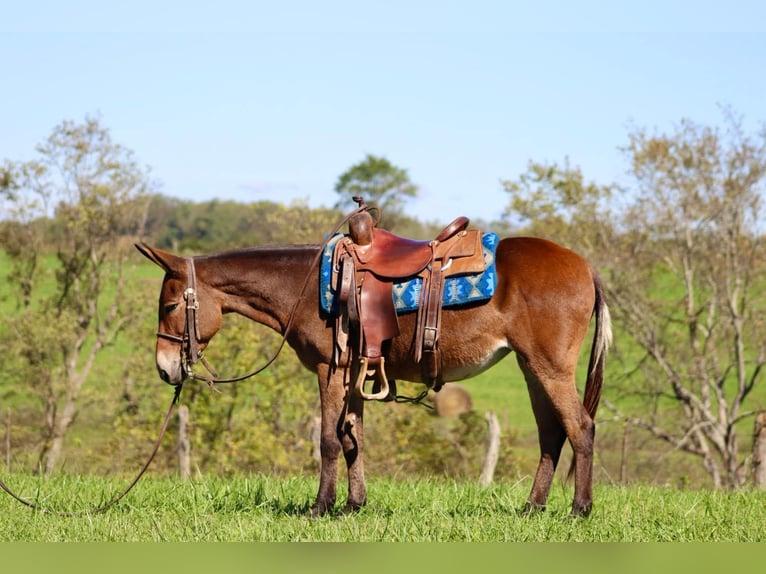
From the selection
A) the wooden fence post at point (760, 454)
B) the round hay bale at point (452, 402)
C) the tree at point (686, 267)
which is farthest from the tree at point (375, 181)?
the wooden fence post at point (760, 454)

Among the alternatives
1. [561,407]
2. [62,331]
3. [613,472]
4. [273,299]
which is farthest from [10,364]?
[561,407]

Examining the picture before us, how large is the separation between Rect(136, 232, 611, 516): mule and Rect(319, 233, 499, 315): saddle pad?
87 millimetres

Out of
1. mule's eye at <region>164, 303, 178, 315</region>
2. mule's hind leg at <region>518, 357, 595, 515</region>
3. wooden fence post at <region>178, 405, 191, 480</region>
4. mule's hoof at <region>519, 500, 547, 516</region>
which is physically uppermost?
mule's eye at <region>164, 303, 178, 315</region>

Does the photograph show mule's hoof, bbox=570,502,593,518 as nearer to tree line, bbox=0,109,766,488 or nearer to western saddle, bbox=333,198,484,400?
western saddle, bbox=333,198,484,400

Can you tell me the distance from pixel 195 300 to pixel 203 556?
2.41 m

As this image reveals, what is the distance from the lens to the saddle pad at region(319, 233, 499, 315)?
6219 mm

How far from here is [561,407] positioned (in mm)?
6168

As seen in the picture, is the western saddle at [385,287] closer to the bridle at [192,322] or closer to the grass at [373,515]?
the bridle at [192,322]

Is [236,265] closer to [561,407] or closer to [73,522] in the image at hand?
[73,522]

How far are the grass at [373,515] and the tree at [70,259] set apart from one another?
16.4m

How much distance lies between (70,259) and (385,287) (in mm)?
20243

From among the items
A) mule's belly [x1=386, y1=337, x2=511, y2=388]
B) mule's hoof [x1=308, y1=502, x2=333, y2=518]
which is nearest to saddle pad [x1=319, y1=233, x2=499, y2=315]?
mule's belly [x1=386, y1=337, x2=511, y2=388]

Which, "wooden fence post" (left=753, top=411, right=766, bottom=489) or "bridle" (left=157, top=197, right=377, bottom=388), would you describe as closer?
"bridle" (left=157, top=197, right=377, bottom=388)

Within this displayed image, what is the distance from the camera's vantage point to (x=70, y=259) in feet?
80.9
